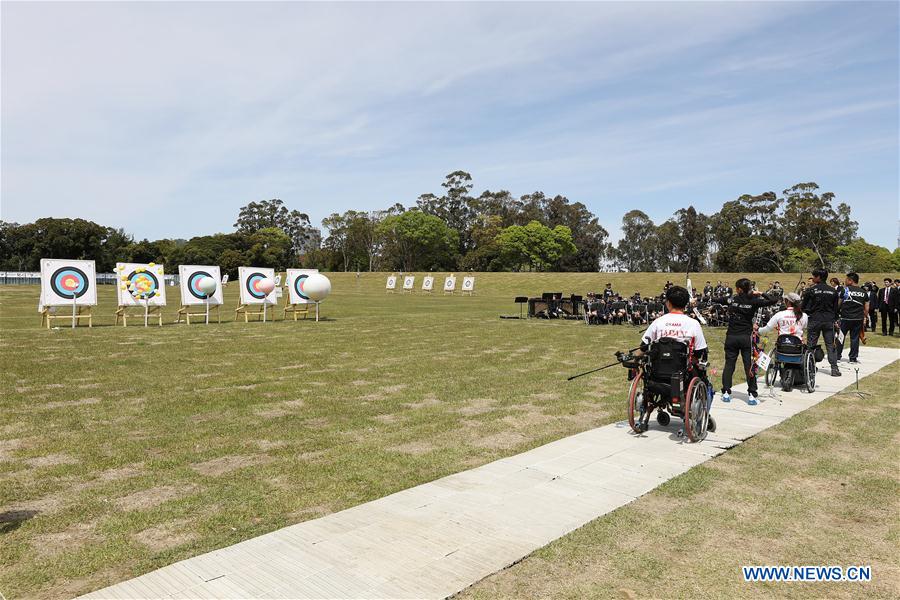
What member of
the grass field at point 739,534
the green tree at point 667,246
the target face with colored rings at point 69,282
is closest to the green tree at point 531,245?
the green tree at point 667,246

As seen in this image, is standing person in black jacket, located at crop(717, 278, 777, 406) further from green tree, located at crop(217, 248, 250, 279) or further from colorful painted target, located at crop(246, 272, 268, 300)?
green tree, located at crop(217, 248, 250, 279)

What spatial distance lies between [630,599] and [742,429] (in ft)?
15.7

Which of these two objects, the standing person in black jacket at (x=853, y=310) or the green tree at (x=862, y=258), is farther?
the green tree at (x=862, y=258)

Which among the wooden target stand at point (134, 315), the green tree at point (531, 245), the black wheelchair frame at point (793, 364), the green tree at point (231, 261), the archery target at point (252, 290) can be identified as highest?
the green tree at point (531, 245)

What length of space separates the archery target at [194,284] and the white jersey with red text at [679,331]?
2044 cm

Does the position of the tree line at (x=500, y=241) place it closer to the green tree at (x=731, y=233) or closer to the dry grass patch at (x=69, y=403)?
the green tree at (x=731, y=233)

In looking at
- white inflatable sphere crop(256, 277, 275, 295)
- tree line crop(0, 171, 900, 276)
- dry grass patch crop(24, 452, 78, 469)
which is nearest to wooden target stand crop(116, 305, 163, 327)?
white inflatable sphere crop(256, 277, 275, 295)

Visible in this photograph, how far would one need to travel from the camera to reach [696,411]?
6797mm

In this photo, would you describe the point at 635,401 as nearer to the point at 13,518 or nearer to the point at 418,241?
the point at 13,518

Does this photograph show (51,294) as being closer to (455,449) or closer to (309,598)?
(455,449)

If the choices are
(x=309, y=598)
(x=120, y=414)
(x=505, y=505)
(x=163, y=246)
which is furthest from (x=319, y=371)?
(x=163, y=246)

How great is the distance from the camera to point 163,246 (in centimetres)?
10062

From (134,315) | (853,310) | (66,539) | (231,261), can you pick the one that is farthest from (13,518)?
(231,261)

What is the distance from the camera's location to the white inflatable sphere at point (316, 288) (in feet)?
81.7
